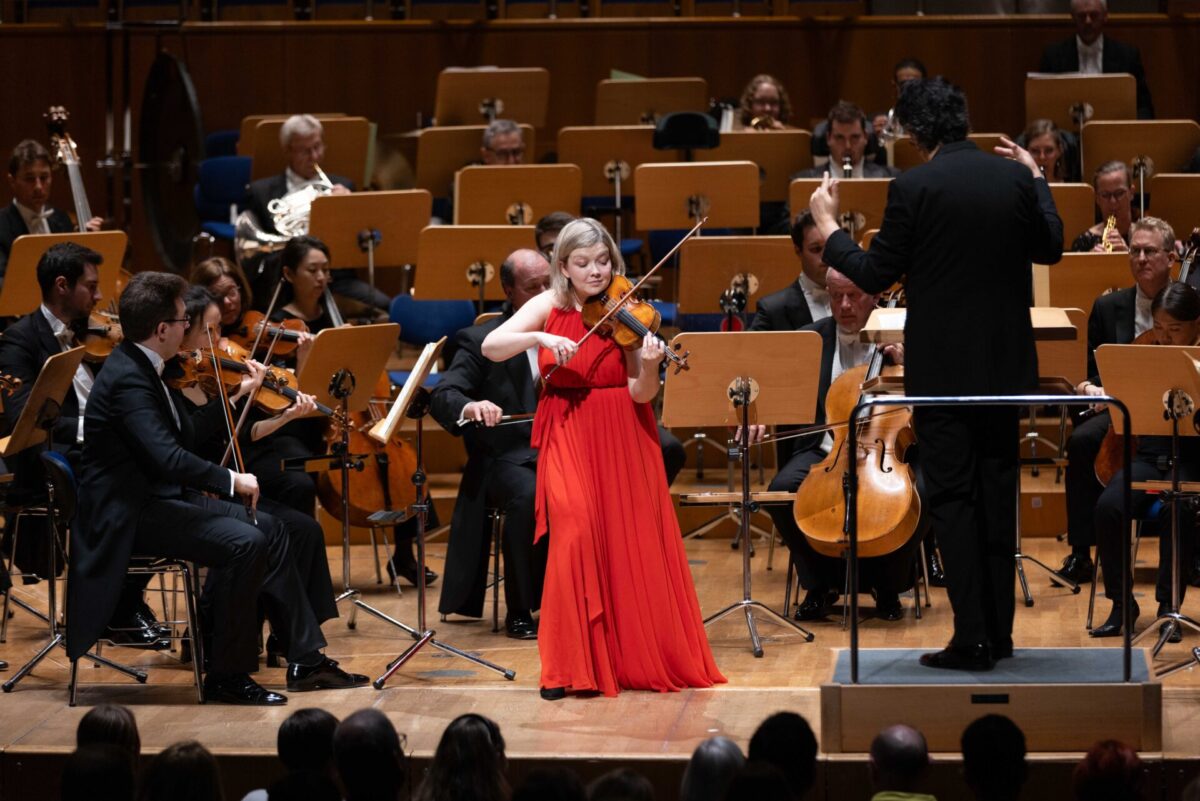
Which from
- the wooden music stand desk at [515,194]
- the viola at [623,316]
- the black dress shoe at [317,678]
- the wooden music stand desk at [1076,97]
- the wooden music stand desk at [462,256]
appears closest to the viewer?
the viola at [623,316]

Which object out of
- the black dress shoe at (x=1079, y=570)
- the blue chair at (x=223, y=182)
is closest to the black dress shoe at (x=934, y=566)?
the black dress shoe at (x=1079, y=570)

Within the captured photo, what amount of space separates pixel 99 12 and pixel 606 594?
6449 mm

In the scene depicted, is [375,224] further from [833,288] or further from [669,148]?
[833,288]

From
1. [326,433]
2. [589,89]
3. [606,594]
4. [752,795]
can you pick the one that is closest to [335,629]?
[326,433]

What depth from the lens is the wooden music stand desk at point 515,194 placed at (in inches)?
298

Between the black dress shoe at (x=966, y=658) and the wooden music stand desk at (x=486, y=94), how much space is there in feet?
17.1

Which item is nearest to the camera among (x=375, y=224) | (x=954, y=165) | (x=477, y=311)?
(x=954, y=165)

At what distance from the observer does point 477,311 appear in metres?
7.80

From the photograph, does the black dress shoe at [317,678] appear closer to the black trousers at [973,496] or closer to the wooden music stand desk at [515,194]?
the black trousers at [973,496]

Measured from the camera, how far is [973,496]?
4.18 metres

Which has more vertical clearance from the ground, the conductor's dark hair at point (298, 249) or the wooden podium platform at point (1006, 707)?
the conductor's dark hair at point (298, 249)

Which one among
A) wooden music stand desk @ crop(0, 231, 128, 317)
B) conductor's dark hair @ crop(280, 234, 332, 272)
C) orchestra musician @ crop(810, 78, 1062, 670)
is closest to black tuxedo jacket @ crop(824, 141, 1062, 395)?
orchestra musician @ crop(810, 78, 1062, 670)

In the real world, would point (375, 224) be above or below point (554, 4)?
below

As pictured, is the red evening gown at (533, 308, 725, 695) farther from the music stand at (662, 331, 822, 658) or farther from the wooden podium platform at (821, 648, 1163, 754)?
the wooden podium platform at (821, 648, 1163, 754)
